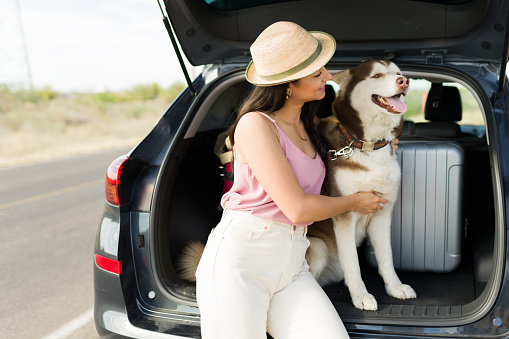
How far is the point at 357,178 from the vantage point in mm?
2457

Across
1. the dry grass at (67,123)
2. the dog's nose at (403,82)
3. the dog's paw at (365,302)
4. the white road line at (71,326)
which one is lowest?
the dry grass at (67,123)

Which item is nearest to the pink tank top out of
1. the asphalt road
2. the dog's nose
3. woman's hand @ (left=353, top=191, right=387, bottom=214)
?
woman's hand @ (left=353, top=191, right=387, bottom=214)

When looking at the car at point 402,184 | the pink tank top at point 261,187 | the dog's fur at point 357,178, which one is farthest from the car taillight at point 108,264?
the pink tank top at point 261,187

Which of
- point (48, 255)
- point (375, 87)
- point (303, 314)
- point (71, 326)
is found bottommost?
point (48, 255)

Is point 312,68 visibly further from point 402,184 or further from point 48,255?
Answer: point 48,255

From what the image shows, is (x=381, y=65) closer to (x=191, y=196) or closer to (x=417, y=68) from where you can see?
(x=417, y=68)

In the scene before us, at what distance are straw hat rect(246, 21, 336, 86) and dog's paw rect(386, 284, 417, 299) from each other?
121 cm

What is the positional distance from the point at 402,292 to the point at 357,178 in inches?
24.3

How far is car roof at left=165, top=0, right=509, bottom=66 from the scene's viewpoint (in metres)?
2.52

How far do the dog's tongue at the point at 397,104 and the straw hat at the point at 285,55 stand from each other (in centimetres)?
49

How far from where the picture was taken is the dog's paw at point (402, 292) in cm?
247

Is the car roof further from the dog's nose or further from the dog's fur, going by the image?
the dog's nose

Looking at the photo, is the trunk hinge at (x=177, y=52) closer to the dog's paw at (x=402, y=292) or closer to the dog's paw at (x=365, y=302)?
the dog's paw at (x=365, y=302)

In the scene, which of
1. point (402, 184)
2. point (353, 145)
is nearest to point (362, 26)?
point (353, 145)
